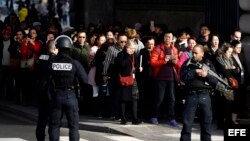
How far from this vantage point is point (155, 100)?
17.5 meters

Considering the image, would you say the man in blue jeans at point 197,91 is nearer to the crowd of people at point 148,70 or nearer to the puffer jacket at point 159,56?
the crowd of people at point 148,70

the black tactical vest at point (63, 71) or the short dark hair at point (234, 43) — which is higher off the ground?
the short dark hair at point (234, 43)

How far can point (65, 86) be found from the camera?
1310 cm

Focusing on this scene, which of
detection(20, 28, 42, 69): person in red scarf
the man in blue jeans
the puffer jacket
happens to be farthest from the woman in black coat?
detection(20, 28, 42, 69): person in red scarf

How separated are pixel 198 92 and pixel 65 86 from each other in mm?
2022

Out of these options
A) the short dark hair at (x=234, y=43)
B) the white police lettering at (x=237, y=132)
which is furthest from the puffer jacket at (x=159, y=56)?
the white police lettering at (x=237, y=132)

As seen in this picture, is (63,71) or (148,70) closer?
(63,71)

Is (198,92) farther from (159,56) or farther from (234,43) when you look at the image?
(159,56)

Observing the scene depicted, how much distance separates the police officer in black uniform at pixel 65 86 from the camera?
42.9 feet

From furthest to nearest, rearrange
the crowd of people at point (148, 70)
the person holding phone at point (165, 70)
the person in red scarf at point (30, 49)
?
the person in red scarf at point (30, 49)
the person holding phone at point (165, 70)
the crowd of people at point (148, 70)

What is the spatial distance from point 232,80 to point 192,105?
2684mm

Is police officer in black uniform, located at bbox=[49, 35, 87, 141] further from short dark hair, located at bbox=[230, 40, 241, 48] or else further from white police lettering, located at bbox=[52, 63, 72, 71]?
short dark hair, located at bbox=[230, 40, 241, 48]

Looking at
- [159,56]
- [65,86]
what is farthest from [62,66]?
[159,56]

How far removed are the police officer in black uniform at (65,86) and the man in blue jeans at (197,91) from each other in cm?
160
